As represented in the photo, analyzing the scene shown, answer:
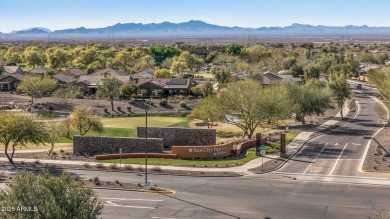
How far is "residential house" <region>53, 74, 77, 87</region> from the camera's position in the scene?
121 metres

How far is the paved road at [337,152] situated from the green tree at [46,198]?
96.7 feet

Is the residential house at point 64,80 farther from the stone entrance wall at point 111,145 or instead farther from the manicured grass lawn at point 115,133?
the stone entrance wall at point 111,145

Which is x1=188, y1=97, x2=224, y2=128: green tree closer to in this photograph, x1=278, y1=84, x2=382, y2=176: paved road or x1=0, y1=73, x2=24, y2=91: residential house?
x1=278, y1=84, x2=382, y2=176: paved road

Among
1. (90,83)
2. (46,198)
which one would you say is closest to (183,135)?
(46,198)

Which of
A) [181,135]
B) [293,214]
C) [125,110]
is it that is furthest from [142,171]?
[125,110]

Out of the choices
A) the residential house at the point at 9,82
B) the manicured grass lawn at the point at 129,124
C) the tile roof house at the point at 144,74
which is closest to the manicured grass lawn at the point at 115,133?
the manicured grass lawn at the point at 129,124

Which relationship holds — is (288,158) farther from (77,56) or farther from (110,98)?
(77,56)

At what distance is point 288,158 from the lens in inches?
2136

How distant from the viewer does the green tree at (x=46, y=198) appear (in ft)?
70.2

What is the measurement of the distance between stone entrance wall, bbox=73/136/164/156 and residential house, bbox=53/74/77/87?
215 feet

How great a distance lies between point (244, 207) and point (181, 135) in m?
24.7

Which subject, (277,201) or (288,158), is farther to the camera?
(288,158)

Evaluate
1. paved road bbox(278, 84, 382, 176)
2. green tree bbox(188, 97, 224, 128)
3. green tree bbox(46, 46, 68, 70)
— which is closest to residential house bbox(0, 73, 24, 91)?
green tree bbox(46, 46, 68, 70)

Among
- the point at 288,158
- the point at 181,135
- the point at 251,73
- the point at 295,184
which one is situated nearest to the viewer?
the point at 295,184
